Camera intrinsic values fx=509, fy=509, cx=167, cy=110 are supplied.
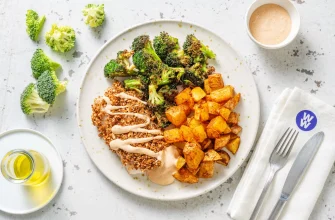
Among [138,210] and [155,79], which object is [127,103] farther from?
[138,210]

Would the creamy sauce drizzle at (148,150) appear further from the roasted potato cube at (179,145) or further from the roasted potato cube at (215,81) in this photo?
the roasted potato cube at (215,81)

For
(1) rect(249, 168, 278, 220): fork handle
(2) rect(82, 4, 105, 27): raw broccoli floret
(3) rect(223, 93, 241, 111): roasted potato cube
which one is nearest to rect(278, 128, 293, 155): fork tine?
(1) rect(249, 168, 278, 220): fork handle

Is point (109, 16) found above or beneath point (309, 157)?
above

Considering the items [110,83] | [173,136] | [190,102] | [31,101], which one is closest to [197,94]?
[190,102]

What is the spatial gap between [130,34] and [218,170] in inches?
36.1

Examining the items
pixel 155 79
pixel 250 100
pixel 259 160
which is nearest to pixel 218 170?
pixel 259 160

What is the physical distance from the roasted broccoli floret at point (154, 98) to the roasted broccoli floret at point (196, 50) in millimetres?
272

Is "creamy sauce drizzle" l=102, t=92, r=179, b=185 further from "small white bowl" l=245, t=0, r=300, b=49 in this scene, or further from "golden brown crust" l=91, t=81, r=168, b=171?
"small white bowl" l=245, t=0, r=300, b=49

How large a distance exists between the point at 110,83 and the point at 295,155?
112 cm

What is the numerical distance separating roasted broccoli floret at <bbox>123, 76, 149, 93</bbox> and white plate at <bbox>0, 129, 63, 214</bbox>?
602mm

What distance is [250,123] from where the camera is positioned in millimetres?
2838

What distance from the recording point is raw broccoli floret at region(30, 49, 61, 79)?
9.75ft

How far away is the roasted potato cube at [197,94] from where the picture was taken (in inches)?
109

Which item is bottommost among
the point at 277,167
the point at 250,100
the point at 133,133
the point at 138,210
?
the point at 138,210
